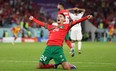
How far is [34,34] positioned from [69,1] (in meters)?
8.18

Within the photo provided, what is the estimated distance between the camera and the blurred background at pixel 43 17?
45.1 m

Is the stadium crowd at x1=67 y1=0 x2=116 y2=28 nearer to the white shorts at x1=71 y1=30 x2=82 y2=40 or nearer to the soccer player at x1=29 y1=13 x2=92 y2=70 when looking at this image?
the white shorts at x1=71 y1=30 x2=82 y2=40

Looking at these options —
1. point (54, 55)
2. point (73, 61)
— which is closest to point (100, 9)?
point (73, 61)

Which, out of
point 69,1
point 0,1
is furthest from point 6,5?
point 69,1

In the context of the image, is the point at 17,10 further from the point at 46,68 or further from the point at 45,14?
the point at 46,68

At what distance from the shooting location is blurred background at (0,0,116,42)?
1775 inches

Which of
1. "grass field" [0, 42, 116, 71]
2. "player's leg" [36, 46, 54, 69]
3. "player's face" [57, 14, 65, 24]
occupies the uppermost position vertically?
"player's face" [57, 14, 65, 24]

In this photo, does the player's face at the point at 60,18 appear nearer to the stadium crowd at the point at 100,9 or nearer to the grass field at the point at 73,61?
the grass field at the point at 73,61

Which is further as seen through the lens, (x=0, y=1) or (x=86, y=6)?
(x=86, y=6)

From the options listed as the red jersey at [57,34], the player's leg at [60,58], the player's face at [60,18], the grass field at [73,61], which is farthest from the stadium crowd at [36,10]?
the player's leg at [60,58]

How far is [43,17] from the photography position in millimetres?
47844

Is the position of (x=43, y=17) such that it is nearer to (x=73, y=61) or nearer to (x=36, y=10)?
Answer: (x=36, y=10)

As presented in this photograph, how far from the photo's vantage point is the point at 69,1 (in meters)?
51.6

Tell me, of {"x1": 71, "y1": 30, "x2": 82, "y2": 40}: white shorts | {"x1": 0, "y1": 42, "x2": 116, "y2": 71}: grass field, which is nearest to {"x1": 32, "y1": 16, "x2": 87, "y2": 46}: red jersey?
{"x1": 0, "y1": 42, "x2": 116, "y2": 71}: grass field
